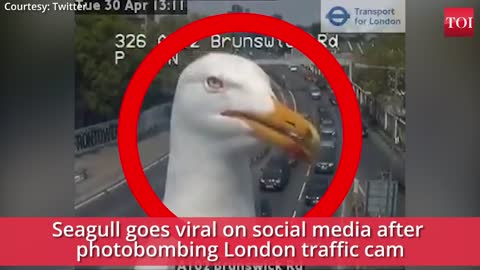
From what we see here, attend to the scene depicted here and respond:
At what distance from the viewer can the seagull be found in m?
1.94

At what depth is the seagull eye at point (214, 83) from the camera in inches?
76.4

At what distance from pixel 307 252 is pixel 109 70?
76 cm

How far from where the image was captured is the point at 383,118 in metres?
1.98

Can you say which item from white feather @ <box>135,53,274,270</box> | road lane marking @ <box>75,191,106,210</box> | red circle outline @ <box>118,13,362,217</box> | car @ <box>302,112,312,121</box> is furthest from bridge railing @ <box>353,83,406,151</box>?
road lane marking @ <box>75,191,106,210</box>

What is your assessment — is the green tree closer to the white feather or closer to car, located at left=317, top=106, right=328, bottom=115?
car, located at left=317, top=106, right=328, bottom=115

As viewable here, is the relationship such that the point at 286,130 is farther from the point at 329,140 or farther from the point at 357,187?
the point at 357,187

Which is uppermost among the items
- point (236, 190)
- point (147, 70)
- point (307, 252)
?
point (147, 70)

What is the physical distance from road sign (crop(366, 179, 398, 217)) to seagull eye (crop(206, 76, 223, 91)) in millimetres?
501

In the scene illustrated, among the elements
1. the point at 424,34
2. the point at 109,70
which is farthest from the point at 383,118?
the point at 109,70

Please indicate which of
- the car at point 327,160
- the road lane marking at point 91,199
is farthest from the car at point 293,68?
the road lane marking at point 91,199

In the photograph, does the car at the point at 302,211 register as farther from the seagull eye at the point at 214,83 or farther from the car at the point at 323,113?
the seagull eye at the point at 214,83

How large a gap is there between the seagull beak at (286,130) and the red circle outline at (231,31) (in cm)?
10

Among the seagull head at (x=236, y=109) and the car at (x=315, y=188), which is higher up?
the seagull head at (x=236, y=109)

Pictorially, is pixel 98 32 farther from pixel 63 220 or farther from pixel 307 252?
pixel 307 252
